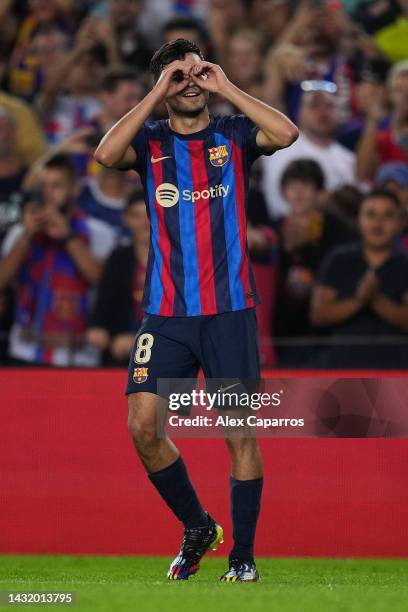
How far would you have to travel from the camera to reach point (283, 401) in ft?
23.5

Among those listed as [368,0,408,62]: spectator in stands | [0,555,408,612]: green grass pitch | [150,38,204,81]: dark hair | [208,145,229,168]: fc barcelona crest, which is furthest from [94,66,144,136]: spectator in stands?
[208,145,229,168]: fc barcelona crest

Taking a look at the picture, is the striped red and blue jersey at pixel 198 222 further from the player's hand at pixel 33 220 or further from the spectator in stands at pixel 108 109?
the spectator in stands at pixel 108 109

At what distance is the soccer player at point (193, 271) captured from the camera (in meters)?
A: 5.85

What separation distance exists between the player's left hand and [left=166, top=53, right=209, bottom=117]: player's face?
0.20 feet

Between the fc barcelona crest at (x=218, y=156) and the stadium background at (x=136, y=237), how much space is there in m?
2.17

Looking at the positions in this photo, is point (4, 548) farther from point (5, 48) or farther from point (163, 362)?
point (5, 48)

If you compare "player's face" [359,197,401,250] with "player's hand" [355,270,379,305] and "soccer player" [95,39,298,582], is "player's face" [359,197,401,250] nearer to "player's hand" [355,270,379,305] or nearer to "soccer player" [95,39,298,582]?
"player's hand" [355,270,379,305]

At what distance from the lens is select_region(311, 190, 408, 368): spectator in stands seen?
870cm

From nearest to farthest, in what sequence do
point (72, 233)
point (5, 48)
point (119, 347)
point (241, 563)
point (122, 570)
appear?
point (241, 563), point (122, 570), point (119, 347), point (72, 233), point (5, 48)

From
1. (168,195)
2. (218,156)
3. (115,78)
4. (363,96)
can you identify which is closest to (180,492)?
(168,195)

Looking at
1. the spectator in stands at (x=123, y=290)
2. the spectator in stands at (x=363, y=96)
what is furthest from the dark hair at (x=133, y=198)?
the spectator in stands at (x=363, y=96)

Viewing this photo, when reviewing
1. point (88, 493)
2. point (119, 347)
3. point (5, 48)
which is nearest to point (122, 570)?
point (88, 493)

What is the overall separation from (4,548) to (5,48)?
575 centimetres

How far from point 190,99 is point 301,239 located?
385 cm
